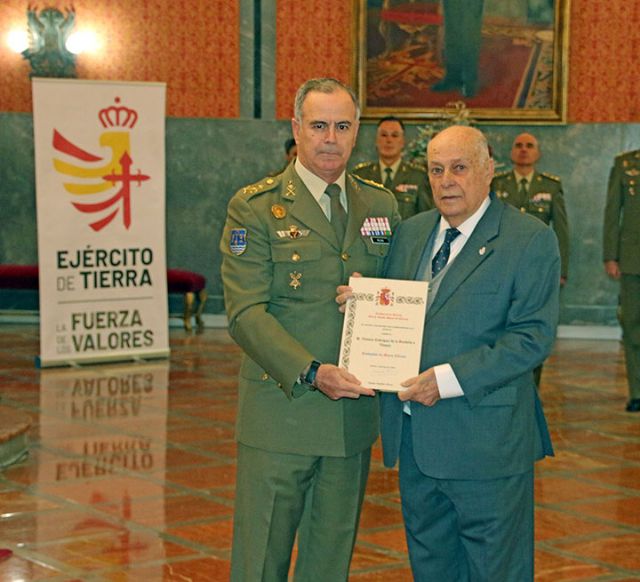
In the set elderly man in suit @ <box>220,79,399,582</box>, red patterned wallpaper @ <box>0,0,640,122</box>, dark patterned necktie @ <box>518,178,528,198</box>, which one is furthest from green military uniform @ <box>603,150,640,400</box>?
elderly man in suit @ <box>220,79,399,582</box>

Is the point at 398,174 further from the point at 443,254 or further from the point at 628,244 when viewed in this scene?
the point at 443,254

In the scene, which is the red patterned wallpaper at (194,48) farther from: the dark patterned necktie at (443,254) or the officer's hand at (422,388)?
the officer's hand at (422,388)

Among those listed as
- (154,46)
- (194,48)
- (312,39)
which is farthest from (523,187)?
(154,46)

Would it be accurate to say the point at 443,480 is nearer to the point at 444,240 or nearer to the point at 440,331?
the point at 440,331

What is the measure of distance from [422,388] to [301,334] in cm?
37

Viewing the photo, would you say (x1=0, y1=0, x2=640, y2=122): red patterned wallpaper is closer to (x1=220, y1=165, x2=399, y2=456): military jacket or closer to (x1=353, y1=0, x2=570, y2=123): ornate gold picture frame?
(x1=353, y1=0, x2=570, y2=123): ornate gold picture frame

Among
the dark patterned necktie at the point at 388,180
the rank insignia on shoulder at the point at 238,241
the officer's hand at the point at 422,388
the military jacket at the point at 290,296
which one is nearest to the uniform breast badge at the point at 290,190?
the military jacket at the point at 290,296

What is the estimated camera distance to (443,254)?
331 centimetres

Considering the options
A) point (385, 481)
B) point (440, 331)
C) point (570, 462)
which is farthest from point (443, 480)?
point (570, 462)

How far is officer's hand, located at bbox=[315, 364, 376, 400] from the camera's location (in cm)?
314

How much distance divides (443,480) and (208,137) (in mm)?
9565

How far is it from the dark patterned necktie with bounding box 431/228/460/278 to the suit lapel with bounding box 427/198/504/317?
48 mm

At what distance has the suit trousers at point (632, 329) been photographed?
26.3 feet

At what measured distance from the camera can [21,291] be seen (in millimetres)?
12594
